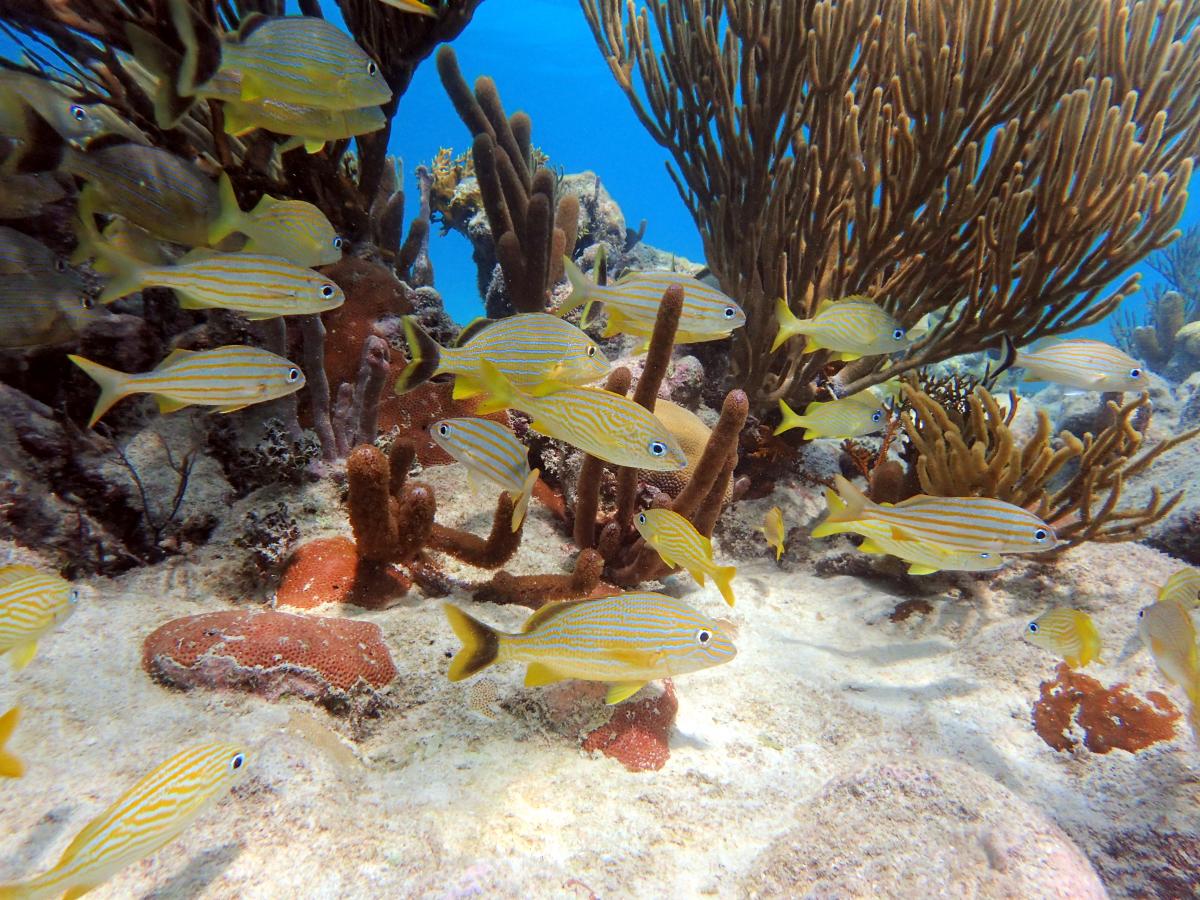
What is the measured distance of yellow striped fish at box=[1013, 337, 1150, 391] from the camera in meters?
3.67

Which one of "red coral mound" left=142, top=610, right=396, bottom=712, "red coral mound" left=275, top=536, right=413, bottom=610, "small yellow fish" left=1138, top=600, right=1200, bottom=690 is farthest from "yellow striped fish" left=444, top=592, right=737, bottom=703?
"small yellow fish" left=1138, top=600, right=1200, bottom=690

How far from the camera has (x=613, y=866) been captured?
1.95 metres

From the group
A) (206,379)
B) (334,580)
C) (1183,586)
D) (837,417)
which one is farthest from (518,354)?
(1183,586)

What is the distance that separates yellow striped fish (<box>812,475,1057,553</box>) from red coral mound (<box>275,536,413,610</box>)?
224 centimetres

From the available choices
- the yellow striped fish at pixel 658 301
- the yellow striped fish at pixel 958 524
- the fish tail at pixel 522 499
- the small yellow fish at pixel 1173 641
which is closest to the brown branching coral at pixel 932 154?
the yellow striped fish at pixel 658 301

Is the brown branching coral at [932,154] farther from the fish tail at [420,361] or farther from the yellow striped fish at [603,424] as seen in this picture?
the fish tail at [420,361]

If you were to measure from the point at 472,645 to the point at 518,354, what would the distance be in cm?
127

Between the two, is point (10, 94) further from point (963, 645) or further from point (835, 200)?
point (963, 645)

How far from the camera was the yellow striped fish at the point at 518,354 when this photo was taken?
8.42 ft

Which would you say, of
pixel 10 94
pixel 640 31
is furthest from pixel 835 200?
pixel 10 94

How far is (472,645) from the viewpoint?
6.29 feet

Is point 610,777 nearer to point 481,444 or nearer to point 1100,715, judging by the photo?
point 481,444

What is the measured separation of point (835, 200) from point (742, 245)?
30.7 inches

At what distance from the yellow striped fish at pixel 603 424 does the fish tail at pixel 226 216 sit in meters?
1.68
